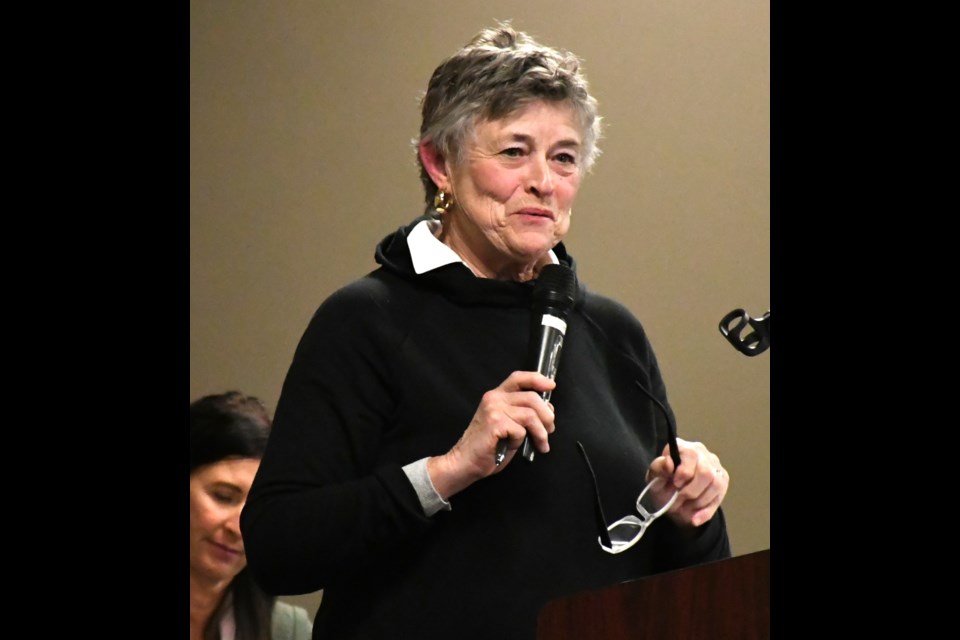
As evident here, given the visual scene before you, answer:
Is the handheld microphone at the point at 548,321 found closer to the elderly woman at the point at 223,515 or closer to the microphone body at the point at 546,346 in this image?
the microphone body at the point at 546,346

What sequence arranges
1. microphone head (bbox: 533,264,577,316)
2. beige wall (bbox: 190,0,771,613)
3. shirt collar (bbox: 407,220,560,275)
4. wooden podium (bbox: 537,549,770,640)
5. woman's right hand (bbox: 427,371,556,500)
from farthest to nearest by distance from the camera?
beige wall (bbox: 190,0,771,613), shirt collar (bbox: 407,220,560,275), microphone head (bbox: 533,264,577,316), woman's right hand (bbox: 427,371,556,500), wooden podium (bbox: 537,549,770,640)

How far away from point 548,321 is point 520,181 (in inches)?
9.5

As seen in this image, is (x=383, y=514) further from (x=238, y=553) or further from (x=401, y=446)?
(x=238, y=553)

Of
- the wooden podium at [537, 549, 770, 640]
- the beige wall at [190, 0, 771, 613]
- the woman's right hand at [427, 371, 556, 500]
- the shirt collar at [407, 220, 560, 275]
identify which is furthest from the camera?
the beige wall at [190, 0, 771, 613]

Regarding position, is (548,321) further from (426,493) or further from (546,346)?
(426,493)

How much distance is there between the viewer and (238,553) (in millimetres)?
2377

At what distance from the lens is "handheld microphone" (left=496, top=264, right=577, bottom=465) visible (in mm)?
1438

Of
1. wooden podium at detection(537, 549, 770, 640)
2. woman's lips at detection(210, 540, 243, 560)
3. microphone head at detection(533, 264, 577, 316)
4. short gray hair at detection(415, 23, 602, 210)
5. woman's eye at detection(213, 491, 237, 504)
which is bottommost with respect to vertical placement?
woman's lips at detection(210, 540, 243, 560)

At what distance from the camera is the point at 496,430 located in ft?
4.51

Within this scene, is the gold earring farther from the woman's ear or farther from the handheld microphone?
the handheld microphone

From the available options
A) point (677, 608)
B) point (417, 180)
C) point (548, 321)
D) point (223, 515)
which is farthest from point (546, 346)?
point (223, 515)

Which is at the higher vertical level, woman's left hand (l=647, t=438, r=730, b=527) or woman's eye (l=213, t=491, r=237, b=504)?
woman's left hand (l=647, t=438, r=730, b=527)

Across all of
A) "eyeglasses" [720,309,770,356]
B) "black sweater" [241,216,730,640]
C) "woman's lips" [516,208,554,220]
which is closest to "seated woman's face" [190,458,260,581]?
"black sweater" [241,216,730,640]

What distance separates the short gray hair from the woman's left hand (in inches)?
15.8
